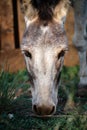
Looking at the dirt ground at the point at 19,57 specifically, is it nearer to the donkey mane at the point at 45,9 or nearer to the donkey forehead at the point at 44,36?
the donkey mane at the point at 45,9

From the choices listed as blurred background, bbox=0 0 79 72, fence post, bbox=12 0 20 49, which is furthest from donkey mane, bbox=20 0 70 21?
fence post, bbox=12 0 20 49

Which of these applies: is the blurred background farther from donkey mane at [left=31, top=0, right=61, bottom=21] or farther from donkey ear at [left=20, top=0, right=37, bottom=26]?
donkey mane at [left=31, top=0, right=61, bottom=21]

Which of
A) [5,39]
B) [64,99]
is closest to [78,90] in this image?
[64,99]

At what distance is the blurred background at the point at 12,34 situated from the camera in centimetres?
743

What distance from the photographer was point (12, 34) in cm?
767

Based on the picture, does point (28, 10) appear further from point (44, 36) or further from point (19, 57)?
point (19, 57)

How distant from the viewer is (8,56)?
741 cm

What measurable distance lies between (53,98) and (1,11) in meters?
3.96

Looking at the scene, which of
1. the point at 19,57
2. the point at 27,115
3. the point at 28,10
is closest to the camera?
the point at 28,10

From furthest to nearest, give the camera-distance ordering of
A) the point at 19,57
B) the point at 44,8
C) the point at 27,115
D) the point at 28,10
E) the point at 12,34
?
the point at 12,34
the point at 19,57
the point at 27,115
the point at 28,10
the point at 44,8

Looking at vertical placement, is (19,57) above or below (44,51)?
below

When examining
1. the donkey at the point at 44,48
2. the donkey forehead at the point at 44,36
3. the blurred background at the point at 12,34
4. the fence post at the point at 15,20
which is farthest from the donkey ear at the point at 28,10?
the fence post at the point at 15,20

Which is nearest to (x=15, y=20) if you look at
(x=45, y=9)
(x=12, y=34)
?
(x=12, y=34)

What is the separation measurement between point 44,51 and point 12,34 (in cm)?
386
